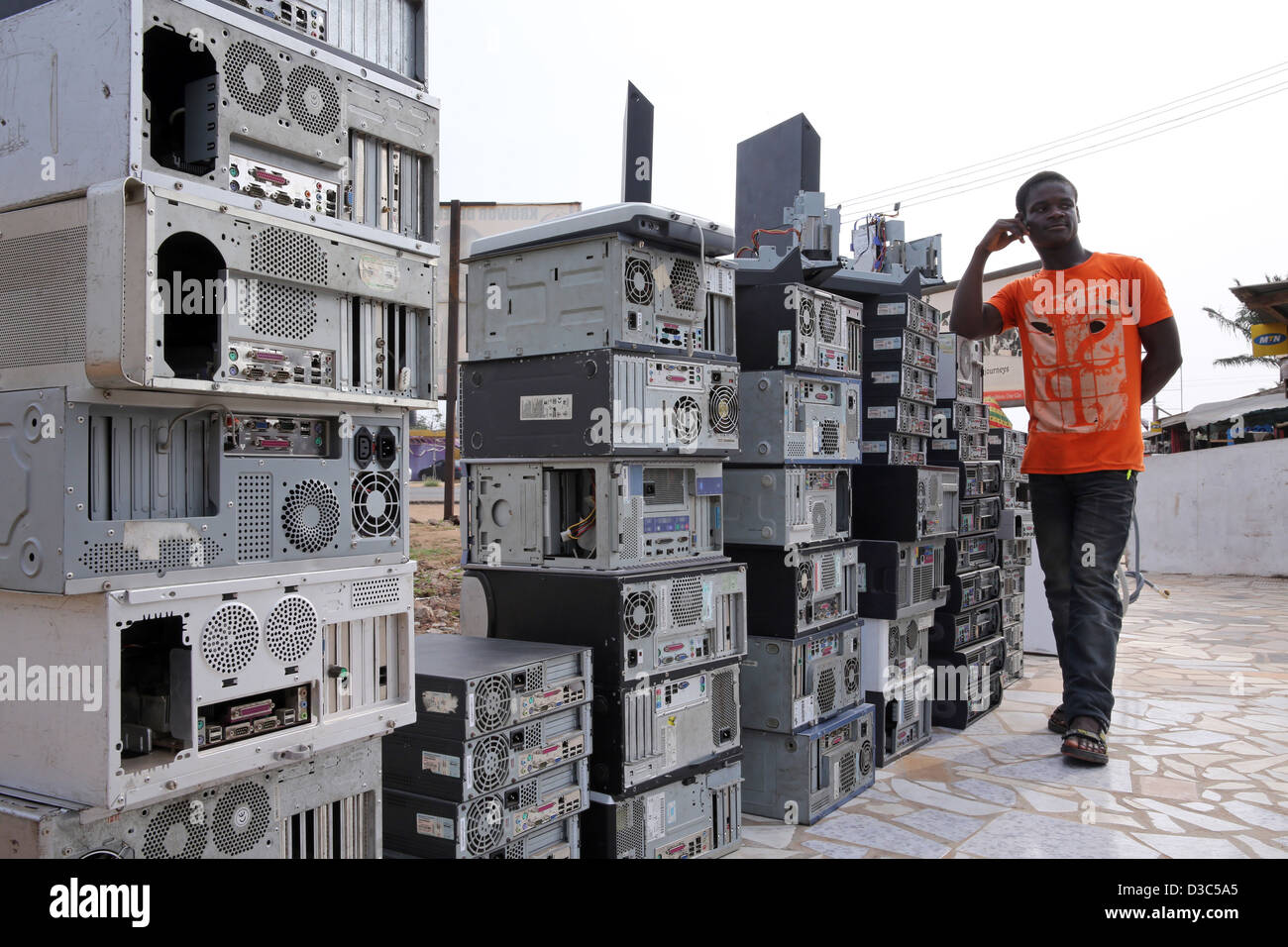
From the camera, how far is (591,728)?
3.29 metres

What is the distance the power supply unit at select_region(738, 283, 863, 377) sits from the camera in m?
→ 4.14

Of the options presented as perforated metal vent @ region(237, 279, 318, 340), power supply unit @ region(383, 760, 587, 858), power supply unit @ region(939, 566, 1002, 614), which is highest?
perforated metal vent @ region(237, 279, 318, 340)

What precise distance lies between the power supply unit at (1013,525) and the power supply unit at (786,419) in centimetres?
279

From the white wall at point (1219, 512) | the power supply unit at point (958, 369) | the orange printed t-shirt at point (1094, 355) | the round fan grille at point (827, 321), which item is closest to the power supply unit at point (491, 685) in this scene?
the round fan grille at point (827, 321)

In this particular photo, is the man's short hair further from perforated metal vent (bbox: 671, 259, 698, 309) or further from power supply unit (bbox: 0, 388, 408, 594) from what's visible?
power supply unit (bbox: 0, 388, 408, 594)

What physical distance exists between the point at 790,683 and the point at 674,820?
2.69 feet

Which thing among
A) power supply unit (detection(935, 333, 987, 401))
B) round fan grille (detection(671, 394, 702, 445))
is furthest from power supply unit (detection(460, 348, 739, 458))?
power supply unit (detection(935, 333, 987, 401))

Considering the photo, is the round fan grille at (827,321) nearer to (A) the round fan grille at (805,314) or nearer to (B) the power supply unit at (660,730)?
(A) the round fan grille at (805,314)

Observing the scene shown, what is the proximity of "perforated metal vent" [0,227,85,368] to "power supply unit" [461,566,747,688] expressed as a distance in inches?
69.3

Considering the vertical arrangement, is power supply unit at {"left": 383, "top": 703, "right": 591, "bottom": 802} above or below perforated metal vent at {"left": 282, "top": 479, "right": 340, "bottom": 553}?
below

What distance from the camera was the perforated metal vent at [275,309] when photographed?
226cm

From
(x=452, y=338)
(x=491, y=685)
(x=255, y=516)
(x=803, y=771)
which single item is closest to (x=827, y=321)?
(x=803, y=771)
